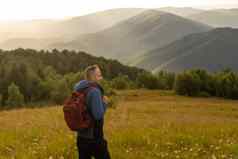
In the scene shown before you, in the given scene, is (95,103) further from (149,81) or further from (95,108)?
(149,81)

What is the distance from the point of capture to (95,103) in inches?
279

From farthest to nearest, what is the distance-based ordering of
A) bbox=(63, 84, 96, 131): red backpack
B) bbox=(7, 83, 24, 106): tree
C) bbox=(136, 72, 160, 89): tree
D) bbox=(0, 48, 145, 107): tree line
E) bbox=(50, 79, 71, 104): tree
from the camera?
bbox=(136, 72, 160, 89): tree, bbox=(0, 48, 145, 107): tree line, bbox=(50, 79, 71, 104): tree, bbox=(7, 83, 24, 106): tree, bbox=(63, 84, 96, 131): red backpack

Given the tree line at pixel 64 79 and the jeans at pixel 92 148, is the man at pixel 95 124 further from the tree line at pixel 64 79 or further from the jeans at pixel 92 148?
the tree line at pixel 64 79

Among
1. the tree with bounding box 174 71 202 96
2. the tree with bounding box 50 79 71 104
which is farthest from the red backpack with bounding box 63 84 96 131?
the tree with bounding box 174 71 202 96

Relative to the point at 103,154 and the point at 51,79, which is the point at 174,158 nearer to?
the point at 103,154

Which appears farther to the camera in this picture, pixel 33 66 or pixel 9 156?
pixel 33 66

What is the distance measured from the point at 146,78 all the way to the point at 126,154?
113 meters

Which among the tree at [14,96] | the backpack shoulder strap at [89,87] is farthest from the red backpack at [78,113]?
the tree at [14,96]

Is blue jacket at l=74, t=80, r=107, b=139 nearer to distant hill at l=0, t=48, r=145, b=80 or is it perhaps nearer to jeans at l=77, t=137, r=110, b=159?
jeans at l=77, t=137, r=110, b=159

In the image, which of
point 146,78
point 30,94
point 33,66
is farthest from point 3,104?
point 146,78

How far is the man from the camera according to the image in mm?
7117

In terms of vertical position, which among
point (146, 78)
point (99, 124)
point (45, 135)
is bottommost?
point (146, 78)

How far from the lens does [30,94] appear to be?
80.9m

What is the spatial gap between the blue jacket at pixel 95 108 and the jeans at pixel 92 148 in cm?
8
